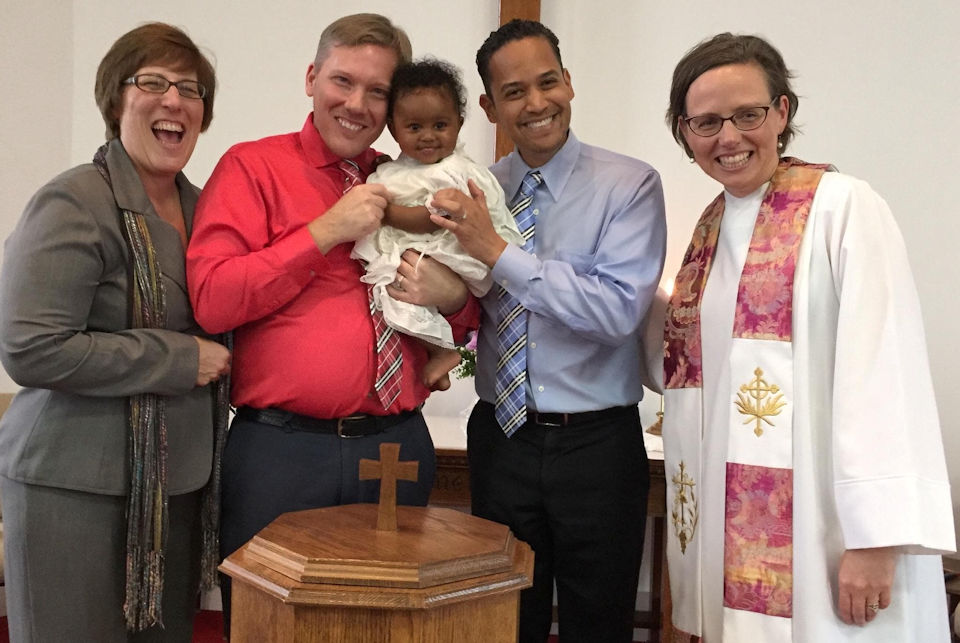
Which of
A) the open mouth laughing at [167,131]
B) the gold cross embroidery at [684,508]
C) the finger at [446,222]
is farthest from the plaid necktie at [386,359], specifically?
the gold cross embroidery at [684,508]

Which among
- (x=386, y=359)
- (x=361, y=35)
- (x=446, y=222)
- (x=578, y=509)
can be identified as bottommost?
(x=578, y=509)

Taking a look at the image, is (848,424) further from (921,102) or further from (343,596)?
(921,102)

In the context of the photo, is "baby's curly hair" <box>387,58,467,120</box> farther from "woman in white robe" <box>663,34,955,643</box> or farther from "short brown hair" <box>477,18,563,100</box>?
"woman in white robe" <box>663,34,955,643</box>

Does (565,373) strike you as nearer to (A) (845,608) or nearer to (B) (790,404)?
(B) (790,404)

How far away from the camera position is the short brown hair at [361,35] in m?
2.09

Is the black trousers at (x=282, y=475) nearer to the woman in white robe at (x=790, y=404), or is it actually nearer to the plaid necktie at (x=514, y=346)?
the plaid necktie at (x=514, y=346)

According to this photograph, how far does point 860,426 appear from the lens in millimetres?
1721

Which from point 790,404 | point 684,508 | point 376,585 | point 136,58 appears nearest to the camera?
point 376,585

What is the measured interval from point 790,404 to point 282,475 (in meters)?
A: 1.09

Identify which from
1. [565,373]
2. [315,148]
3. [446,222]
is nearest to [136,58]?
[315,148]

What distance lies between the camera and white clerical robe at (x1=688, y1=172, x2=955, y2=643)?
1705 millimetres

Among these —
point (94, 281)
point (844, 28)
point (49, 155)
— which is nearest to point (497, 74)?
point (94, 281)

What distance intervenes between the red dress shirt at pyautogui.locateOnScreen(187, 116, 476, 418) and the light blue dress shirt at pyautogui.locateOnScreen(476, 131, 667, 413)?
302 mm

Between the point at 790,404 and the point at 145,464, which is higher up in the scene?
the point at 790,404
